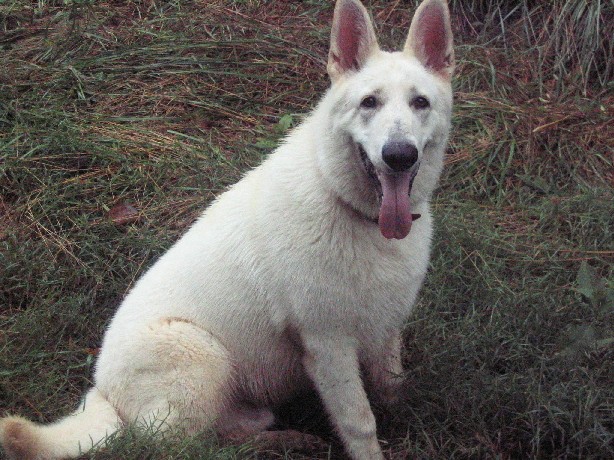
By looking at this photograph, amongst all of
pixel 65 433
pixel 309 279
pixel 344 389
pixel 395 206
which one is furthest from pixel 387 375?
pixel 65 433

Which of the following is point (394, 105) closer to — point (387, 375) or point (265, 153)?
point (387, 375)

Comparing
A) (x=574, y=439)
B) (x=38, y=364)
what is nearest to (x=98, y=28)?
(x=38, y=364)

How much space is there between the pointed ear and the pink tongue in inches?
21.0

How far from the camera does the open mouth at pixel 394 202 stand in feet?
11.3

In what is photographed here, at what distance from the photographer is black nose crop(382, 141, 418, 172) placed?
129 inches

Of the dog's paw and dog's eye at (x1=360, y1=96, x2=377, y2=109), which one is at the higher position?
dog's eye at (x1=360, y1=96, x2=377, y2=109)

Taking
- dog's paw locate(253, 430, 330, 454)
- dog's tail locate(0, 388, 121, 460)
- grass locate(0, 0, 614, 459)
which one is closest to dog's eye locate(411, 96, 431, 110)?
grass locate(0, 0, 614, 459)

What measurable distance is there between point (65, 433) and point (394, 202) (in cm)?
152

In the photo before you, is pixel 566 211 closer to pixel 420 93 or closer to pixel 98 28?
pixel 420 93

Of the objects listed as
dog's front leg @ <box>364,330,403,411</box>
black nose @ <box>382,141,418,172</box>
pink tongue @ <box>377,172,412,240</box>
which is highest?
black nose @ <box>382,141,418,172</box>

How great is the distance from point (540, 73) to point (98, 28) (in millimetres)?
2872

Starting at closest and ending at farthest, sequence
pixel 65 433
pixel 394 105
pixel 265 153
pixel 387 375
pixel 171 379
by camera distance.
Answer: pixel 394 105 → pixel 65 433 → pixel 171 379 → pixel 387 375 → pixel 265 153

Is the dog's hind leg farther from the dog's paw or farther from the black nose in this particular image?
the black nose

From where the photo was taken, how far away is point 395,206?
345 cm
